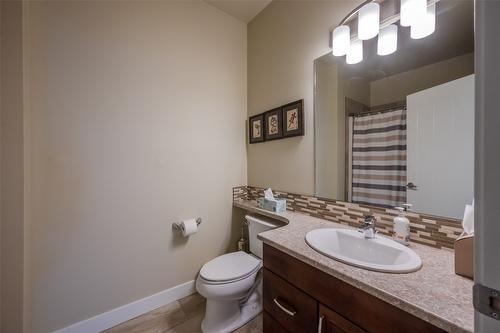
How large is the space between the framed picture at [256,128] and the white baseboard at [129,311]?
4.68 feet

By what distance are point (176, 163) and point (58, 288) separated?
3.49 ft

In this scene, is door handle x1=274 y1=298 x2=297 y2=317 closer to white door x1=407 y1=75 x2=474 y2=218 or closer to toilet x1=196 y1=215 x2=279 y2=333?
toilet x1=196 y1=215 x2=279 y2=333

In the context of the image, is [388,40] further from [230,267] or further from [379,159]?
[230,267]

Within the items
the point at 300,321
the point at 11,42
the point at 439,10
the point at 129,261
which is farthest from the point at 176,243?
the point at 439,10

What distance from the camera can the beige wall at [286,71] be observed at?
1.45 meters

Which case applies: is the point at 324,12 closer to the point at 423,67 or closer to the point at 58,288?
the point at 423,67

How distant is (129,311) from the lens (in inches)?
59.0

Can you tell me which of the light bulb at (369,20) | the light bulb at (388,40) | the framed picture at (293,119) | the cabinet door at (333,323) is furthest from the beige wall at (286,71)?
the cabinet door at (333,323)

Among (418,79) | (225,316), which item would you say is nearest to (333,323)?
(225,316)

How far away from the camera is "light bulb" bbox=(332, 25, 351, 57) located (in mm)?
1241

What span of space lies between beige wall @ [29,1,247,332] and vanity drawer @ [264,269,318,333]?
976 millimetres

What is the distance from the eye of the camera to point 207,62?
6.06 feet

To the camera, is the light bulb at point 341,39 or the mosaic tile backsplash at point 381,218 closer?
the mosaic tile backsplash at point 381,218

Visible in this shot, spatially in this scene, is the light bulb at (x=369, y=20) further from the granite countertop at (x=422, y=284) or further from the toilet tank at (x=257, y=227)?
the toilet tank at (x=257, y=227)
